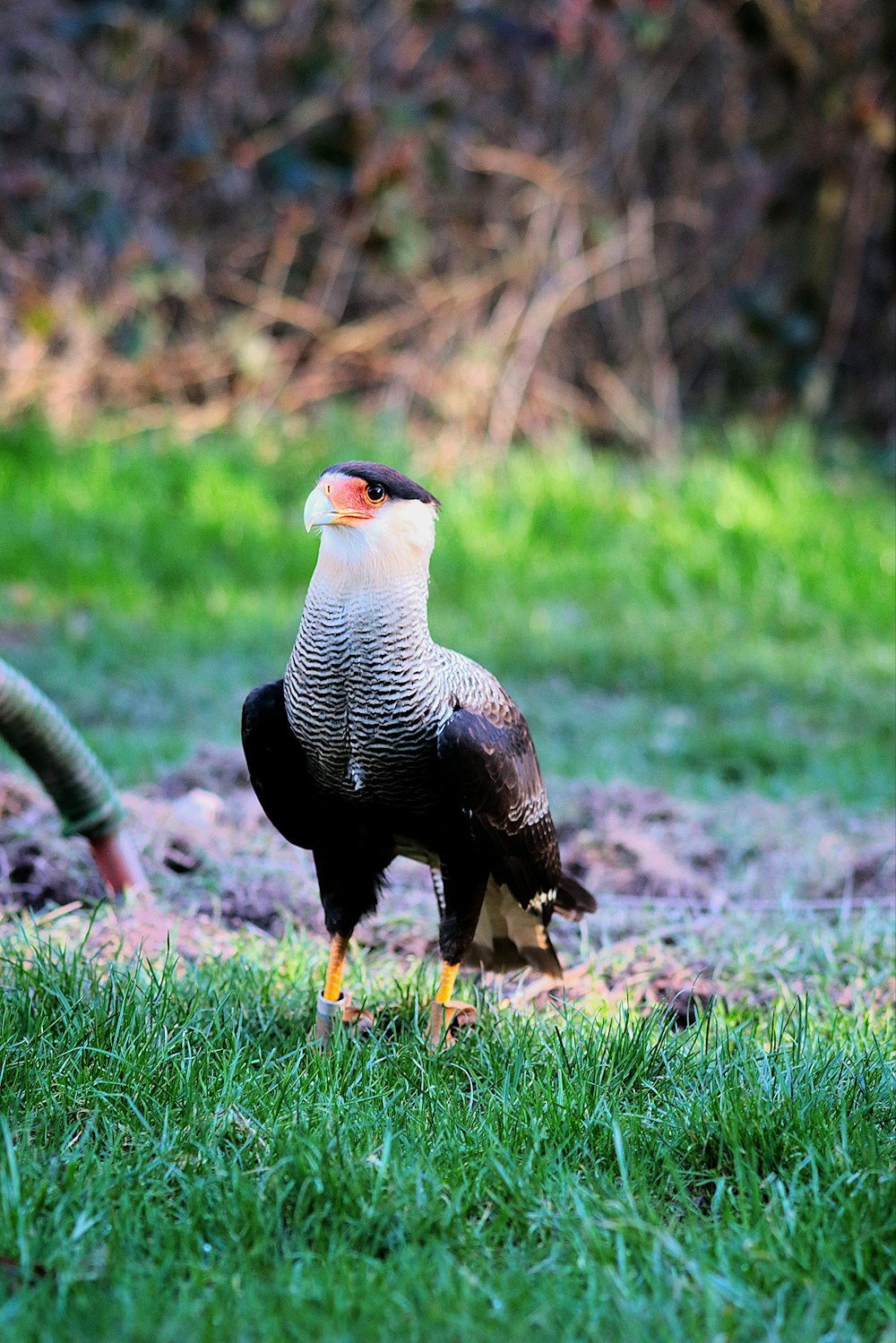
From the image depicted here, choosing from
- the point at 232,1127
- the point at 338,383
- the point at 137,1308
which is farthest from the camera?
the point at 338,383

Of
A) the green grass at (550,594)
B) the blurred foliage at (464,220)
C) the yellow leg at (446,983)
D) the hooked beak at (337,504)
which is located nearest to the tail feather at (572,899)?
the yellow leg at (446,983)

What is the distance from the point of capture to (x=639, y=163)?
967 centimetres

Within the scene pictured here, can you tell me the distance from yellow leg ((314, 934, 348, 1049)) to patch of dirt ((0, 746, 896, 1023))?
40cm

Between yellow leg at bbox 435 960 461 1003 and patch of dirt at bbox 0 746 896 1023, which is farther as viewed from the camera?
patch of dirt at bbox 0 746 896 1023

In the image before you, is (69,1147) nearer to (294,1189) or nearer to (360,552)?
(294,1189)

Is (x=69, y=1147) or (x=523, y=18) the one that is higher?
(x=523, y=18)

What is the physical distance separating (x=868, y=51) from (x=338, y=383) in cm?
382

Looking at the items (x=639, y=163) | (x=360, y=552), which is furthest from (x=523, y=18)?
(x=360, y=552)

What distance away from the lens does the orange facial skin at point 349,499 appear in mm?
2732

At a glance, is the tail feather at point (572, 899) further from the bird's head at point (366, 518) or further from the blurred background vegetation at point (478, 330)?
the blurred background vegetation at point (478, 330)

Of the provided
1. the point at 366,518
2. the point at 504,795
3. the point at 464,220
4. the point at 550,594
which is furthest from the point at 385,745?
the point at 464,220

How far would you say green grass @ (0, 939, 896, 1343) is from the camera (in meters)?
1.97

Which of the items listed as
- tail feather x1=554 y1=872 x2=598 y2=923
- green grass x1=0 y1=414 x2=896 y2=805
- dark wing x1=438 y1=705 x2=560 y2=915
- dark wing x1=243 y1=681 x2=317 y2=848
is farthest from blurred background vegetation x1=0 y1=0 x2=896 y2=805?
dark wing x1=243 y1=681 x2=317 y2=848

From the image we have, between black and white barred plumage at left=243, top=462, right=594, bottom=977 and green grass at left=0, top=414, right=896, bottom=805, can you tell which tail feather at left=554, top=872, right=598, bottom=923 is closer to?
black and white barred plumage at left=243, top=462, right=594, bottom=977
